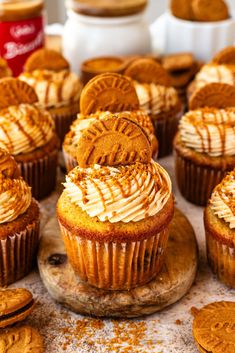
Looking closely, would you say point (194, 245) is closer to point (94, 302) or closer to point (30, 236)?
point (94, 302)

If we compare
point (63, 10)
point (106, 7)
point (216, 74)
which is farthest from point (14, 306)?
point (63, 10)

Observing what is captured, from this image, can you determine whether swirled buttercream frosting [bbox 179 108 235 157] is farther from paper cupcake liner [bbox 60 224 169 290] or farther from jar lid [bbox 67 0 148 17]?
jar lid [bbox 67 0 148 17]

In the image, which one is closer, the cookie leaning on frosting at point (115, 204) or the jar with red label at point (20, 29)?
the cookie leaning on frosting at point (115, 204)

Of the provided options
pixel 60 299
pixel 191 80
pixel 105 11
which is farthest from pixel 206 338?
pixel 105 11

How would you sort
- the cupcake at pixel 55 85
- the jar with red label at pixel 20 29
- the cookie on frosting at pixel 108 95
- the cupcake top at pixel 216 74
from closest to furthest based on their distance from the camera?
the cookie on frosting at pixel 108 95 < the cupcake at pixel 55 85 < the cupcake top at pixel 216 74 < the jar with red label at pixel 20 29

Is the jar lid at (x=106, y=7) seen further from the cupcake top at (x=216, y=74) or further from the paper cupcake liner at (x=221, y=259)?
the paper cupcake liner at (x=221, y=259)

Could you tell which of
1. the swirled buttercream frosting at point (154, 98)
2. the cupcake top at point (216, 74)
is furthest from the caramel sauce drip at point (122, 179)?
the cupcake top at point (216, 74)

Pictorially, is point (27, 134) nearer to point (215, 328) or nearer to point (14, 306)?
point (14, 306)
